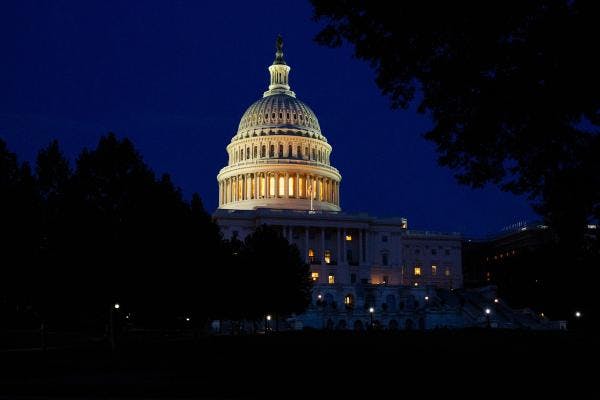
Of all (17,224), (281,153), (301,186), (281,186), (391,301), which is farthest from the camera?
(281,153)

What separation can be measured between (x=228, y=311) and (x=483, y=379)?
61.9 metres

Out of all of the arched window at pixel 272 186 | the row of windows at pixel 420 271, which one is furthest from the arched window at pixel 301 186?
the row of windows at pixel 420 271

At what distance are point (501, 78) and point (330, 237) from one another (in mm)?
133105

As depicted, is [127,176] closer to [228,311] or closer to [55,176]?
[55,176]

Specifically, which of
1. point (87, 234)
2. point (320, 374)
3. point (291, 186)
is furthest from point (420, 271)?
point (320, 374)

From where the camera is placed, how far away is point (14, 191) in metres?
46.0

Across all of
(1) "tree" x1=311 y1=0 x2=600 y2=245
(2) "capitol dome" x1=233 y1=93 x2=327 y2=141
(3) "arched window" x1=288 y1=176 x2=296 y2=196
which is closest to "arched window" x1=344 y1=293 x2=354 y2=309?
(3) "arched window" x1=288 y1=176 x2=296 y2=196

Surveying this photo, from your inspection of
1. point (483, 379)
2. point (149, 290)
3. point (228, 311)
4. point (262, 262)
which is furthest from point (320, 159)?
point (483, 379)

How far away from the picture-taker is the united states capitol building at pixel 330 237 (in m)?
113

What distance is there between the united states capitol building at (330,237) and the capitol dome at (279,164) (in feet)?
0.73

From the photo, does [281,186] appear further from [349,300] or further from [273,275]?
[273,275]

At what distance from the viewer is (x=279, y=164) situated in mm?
167750

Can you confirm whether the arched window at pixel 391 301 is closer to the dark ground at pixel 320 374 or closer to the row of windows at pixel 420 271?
the row of windows at pixel 420 271

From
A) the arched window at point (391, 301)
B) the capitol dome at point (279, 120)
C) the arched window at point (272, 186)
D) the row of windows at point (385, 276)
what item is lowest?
the arched window at point (391, 301)
